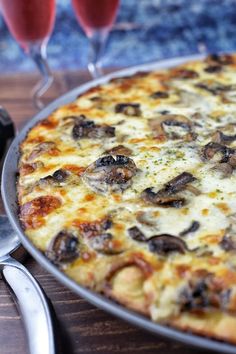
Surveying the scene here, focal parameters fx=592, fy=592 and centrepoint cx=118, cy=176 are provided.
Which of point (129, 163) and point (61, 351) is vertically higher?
point (129, 163)

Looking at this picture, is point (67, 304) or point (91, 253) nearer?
point (91, 253)

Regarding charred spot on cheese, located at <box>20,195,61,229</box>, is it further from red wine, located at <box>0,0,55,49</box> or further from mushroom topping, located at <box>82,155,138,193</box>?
red wine, located at <box>0,0,55,49</box>

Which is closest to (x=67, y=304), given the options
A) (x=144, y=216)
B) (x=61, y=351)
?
(x=61, y=351)

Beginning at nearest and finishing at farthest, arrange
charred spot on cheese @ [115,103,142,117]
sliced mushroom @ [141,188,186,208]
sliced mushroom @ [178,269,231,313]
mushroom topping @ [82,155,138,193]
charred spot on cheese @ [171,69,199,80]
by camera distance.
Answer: sliced mushroom @ [178,269,231,313], sliced mushroom @ [141,188,186,208], mushroom topping @ [82,155,138,193], charred spot on cheese @ [115,103,142,117], charred spot on cheese @ [171,69,199,80]

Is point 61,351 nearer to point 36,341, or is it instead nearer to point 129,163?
point 36,341

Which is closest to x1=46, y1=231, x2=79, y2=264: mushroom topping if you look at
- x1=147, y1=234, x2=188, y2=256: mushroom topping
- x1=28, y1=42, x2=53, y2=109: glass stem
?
x1=147, y1=234, x2=188, y2=256: mushroom topping

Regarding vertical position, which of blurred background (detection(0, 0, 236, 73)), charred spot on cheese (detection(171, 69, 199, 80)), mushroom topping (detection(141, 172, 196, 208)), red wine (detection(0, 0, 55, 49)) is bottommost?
blurred background (detection(0, 0, 236, 73))
